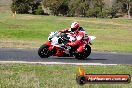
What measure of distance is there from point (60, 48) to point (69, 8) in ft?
256

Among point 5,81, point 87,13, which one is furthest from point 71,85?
point 87,13

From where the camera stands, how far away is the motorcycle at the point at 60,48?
18406mm

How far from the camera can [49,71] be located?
13.4 metres

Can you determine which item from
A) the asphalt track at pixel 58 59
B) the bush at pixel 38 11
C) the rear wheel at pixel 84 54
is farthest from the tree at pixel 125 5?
the rear wheel at pixel 84 54

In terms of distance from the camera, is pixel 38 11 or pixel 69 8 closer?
pixel 38 11

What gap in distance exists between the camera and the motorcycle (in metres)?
18.4

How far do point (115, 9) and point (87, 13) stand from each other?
9522 millimetres

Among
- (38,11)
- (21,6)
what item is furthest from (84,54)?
(21,6)

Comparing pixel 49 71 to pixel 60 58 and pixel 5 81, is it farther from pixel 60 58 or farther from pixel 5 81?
pixel 60 58

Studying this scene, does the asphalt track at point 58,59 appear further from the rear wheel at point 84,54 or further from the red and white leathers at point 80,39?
the red and white leathers at point 80,39

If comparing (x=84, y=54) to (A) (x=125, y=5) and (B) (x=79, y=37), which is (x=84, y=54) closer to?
(B) (x=79, y=37)

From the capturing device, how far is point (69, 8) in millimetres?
96188

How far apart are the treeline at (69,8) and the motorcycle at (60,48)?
227 ft

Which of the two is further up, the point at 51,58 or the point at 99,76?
the point at 99,76
